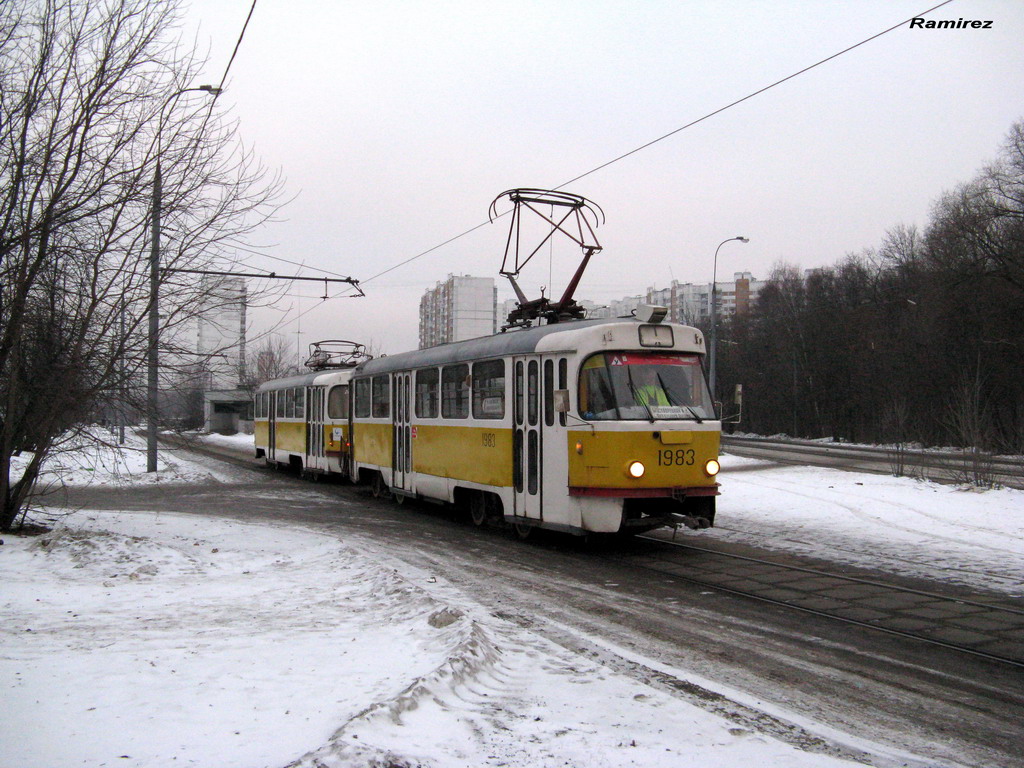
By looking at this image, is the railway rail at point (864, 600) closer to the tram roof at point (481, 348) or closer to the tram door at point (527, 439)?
the tram door at point (527, 439)

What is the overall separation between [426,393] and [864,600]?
835 centimetres

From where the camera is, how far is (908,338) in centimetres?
4472

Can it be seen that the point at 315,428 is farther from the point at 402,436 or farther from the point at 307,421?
the point at 402,436

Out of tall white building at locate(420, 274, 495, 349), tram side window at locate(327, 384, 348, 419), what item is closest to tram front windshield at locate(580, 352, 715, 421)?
tram side window at locate(327, 384, 348, 419)

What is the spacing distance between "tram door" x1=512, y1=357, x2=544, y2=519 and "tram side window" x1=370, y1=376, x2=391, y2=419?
5.56 meters

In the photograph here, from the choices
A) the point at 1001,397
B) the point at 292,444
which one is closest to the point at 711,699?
the point at 292,444

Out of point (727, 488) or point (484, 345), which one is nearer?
point (484, 345)

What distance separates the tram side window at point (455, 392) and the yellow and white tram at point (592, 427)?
0.06m

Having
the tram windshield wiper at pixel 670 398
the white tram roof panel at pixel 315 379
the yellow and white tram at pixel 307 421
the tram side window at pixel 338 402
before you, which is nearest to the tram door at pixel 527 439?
the tram windshield wiper at pixel 670 398

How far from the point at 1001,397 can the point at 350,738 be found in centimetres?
4035

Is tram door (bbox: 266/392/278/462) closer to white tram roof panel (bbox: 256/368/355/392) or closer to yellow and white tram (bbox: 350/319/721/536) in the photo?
white tram roof panel (bbox: 256/368/355/392)

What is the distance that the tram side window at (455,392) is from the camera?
12.8 m

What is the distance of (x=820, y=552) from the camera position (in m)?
10.7

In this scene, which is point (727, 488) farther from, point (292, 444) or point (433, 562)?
point (292, 444)
